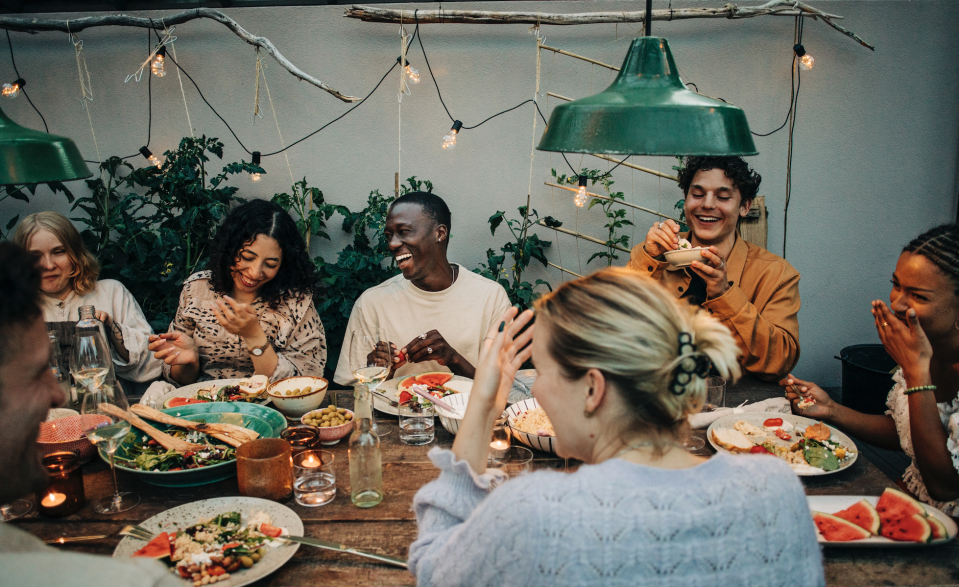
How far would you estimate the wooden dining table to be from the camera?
1.44 m

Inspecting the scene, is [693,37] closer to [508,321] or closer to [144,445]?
[508,321]

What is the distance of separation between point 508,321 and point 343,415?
810 mm

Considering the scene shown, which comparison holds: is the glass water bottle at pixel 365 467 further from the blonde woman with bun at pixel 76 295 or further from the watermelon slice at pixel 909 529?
the blonde woman with bun at pixel 76 295

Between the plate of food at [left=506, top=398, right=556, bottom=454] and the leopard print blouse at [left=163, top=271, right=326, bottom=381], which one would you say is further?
the leopard print blouse at [left=163, top=271, right=326, bottom=381]

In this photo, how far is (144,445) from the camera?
199 cm

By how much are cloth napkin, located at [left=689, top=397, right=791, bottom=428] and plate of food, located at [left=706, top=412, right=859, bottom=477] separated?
3 centimetres

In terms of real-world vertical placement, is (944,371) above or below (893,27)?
below

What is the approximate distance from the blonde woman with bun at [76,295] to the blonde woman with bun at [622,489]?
2304 millimetres

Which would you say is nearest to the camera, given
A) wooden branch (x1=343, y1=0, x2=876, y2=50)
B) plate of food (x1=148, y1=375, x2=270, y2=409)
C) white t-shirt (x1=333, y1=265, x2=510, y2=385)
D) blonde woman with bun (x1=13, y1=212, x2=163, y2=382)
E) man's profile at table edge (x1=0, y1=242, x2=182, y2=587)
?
man's profile at table edge (x1=0, y1=242, x2=182, y2=587)

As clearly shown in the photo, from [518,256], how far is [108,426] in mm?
2840

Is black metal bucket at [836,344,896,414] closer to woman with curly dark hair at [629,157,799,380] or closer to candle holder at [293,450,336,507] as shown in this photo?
woman with curly dark hair at [629,157,799,380]

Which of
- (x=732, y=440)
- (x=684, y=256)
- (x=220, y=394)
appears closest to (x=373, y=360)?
(x=220, y=394)

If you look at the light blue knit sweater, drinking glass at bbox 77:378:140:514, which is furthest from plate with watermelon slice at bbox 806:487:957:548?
drinking glass at bbox 77:378:140:514

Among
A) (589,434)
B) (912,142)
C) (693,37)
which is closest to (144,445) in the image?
(589,434)
